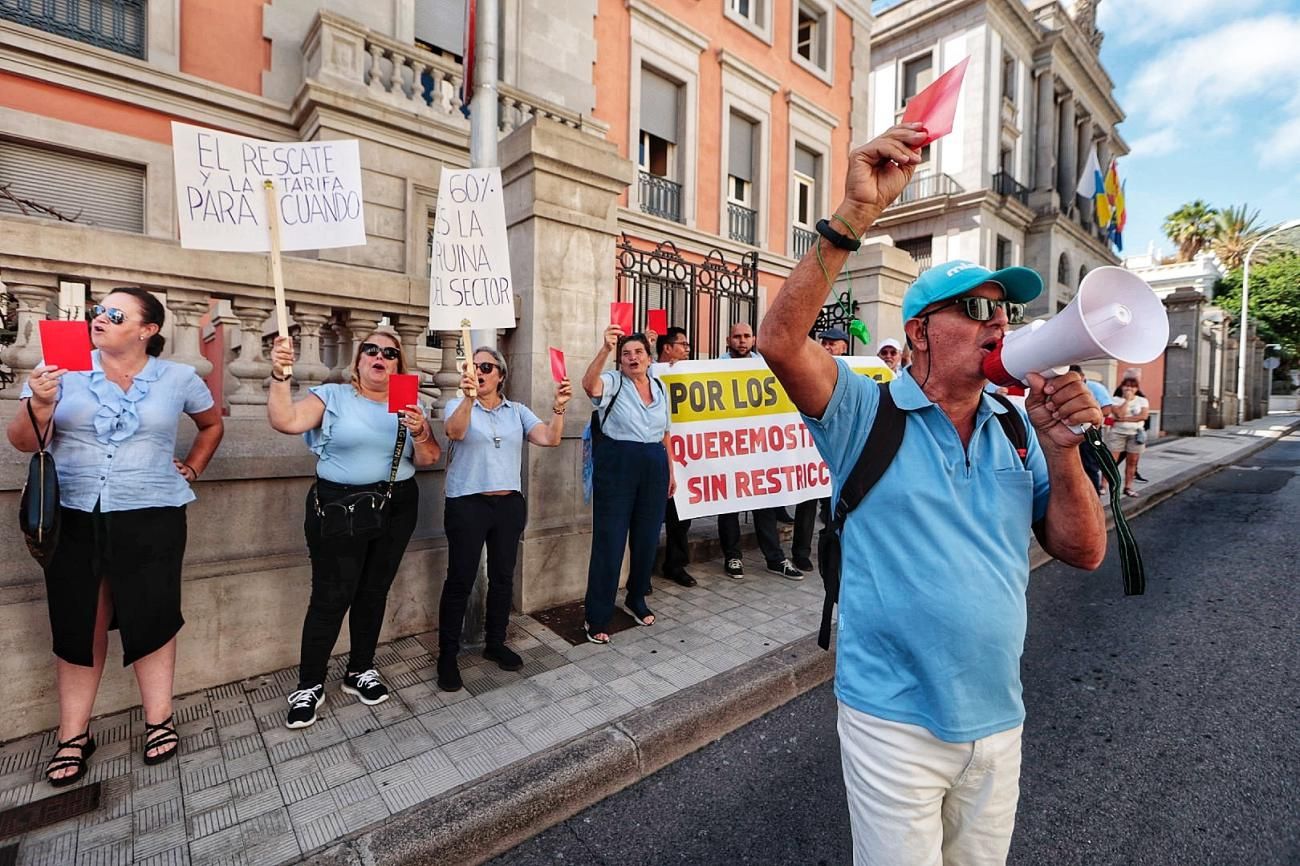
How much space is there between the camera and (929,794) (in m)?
1.47

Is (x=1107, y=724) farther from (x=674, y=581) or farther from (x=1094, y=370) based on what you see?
(x=1094, y=370)

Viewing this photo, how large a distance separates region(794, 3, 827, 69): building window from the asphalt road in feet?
55.9

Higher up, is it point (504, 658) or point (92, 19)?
point (92, 19)

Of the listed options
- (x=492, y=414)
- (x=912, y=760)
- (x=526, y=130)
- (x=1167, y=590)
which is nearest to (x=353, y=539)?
(x=492, y=414)

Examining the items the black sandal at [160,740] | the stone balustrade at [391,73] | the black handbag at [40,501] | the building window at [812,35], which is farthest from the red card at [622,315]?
the building window at [812,35]

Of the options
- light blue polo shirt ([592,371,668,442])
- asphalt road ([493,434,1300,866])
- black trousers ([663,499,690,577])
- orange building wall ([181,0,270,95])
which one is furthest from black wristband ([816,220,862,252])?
orange building wall ([181,0,270,95])

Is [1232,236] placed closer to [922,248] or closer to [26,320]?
[922,248]

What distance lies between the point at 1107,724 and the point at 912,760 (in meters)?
2.74

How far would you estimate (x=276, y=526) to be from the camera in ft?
11.7

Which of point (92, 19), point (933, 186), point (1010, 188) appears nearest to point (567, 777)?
point (92, 19)

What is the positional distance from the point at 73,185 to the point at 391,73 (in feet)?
14.2

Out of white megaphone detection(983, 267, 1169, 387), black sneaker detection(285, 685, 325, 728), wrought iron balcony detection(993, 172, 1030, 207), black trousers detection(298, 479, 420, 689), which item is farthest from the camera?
wrought iron balcony detection(993, 172, 1030, 207)

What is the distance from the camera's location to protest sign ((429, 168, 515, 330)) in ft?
11.3

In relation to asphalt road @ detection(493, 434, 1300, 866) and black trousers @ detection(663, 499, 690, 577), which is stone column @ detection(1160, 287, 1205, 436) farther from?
black trousers @ detection(663, 499, 690, 577)
